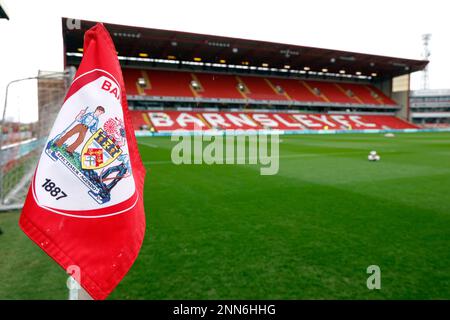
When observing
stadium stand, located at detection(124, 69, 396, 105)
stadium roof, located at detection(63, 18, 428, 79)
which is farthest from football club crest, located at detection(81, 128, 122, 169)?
stadium stand, located at detection(124, 69, 396, 105)

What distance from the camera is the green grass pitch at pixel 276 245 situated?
9.60 ft

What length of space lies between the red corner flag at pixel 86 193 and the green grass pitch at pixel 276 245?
1641mm

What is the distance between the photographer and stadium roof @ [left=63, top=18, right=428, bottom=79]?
102 ft

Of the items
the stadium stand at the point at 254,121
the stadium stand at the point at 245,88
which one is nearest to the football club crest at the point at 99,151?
the stadium stand at the point at 254,121

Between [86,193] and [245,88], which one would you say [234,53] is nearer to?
→ [245,88]

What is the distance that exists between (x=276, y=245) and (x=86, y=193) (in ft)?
10.4

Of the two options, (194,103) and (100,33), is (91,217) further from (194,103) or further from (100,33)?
(194,103)

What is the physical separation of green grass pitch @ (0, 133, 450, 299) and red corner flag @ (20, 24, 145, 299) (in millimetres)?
1641

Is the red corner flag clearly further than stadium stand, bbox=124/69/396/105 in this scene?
No

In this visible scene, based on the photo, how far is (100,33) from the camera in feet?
4.86

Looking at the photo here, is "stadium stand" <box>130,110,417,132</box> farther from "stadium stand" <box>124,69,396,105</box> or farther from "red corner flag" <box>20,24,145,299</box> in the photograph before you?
"red corner flag" <box>20,24,145,299</box>
